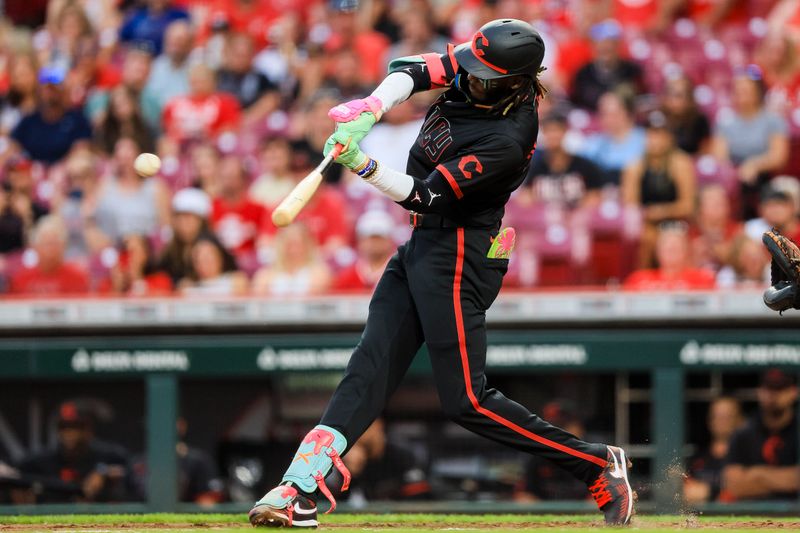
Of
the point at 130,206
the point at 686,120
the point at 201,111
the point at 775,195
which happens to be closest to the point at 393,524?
the point at 775,195

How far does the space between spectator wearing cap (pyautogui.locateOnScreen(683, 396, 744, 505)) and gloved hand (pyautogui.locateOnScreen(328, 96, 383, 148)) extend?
3545mm

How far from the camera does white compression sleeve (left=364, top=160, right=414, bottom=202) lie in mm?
4051

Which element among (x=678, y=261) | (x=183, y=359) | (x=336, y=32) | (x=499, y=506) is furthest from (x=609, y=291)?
(x=336, y=32)

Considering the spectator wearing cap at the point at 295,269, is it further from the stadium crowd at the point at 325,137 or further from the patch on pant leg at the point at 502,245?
the patch on pant leg at the point at 502,245

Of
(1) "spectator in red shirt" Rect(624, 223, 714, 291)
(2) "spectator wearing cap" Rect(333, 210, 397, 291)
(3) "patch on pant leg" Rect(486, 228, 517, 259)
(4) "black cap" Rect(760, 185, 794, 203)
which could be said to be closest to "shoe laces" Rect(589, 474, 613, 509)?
(3) "patch on pant leg" Rect(486, 228, 517, 259)

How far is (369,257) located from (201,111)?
2.60 meters

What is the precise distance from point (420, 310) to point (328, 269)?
11.4ft

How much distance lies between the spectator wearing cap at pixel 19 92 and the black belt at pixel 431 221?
6.17 metres

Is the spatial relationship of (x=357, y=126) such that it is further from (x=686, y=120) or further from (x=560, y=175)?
(x=686, y=120)

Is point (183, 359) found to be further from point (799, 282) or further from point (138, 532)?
point (799, 282)

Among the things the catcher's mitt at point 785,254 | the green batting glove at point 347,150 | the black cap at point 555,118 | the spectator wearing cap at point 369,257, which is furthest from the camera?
the black cap at point 555,118

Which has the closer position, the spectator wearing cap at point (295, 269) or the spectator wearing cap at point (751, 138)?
the spectator wearing cap at point (295, 269)

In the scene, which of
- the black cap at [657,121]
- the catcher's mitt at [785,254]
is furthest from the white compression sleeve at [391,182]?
the black cap at [657,121]

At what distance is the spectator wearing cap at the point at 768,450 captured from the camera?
6.77 m
